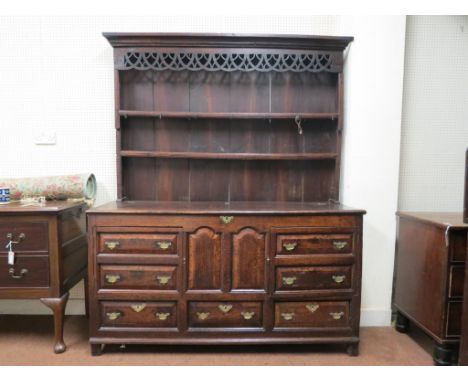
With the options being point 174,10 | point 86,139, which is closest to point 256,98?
point 174,10

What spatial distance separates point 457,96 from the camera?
223 cm

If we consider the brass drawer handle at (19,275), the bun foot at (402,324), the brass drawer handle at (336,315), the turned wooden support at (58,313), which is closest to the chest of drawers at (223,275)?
the brass drawer handle at (336,315)

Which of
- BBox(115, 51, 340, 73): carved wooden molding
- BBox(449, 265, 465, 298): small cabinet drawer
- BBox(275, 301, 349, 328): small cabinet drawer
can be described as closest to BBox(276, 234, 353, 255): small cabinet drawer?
BBox(275, 301, 349, 328): small cabinet drawer

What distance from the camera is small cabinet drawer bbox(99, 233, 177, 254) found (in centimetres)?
171

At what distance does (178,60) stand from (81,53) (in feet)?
2.31

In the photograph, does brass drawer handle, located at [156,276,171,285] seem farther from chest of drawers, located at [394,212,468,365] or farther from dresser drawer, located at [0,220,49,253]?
chest of drawers, located at [394,212,468,365]

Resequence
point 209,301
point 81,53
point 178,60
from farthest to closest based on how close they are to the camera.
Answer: point 81,53 < point 178,60 < point 209,301

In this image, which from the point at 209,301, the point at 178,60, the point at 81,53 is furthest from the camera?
the point at 81,53

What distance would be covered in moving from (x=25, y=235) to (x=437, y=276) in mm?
2209

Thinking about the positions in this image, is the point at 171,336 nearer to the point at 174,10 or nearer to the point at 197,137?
the point at 197,137

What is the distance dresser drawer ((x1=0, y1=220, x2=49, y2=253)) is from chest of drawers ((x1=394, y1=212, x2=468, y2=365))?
82.0 inches

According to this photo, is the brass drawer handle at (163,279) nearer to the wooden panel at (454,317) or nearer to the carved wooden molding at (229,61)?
the carved wooden molding at (229,61)

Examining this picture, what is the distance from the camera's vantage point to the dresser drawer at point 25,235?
5.58 ft

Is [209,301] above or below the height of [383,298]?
above
